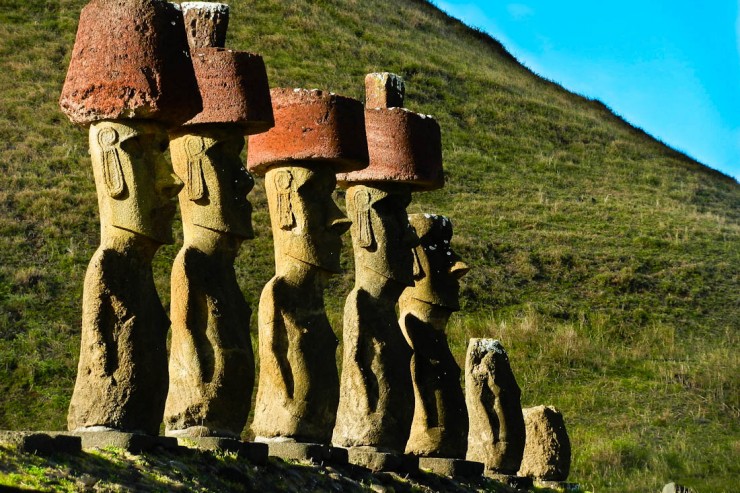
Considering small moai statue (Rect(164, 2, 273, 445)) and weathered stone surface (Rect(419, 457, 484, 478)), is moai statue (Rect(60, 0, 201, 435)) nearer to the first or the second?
small moai statue (Rect(164, 2, 273, 445))

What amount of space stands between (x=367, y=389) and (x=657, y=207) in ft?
77.4

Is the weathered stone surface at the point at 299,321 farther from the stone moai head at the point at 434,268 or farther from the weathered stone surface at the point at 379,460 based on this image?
the stone moai head at the point at 434,268

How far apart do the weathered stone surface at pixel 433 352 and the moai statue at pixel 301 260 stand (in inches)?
71.0

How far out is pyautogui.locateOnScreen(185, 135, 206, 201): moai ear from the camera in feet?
31.7

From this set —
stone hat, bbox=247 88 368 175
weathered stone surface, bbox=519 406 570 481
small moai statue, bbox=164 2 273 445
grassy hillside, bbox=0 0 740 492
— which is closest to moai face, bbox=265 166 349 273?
stone hat, bbox=247 88 368 175

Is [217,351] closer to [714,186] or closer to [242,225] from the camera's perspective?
[242,225]

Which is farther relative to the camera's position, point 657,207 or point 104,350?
point 657,207

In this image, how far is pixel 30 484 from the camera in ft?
22.0

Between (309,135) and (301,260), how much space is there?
985 mm

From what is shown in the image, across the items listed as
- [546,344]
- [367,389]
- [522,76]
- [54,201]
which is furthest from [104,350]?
[522,76]

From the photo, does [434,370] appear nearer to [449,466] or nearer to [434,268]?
[449,466]

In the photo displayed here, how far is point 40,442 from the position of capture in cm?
710

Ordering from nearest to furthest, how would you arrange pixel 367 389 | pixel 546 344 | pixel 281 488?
pixel 281 488 < pixel 367 389 < pixel 546 344

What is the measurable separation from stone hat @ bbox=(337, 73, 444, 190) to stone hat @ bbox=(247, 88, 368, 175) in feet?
3.24
